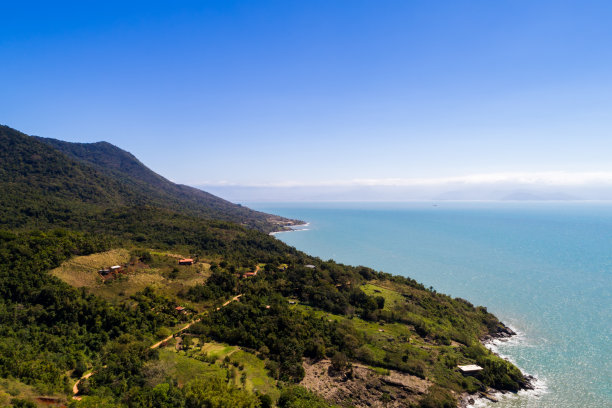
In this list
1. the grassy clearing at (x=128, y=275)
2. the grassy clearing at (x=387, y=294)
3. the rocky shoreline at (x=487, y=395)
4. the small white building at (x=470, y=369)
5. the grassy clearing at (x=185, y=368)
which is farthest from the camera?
the grassy clearing at (x=387, y=294)

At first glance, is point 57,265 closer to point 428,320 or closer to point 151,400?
point 151,400

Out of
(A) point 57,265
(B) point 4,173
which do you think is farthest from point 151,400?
(B) point 4,173

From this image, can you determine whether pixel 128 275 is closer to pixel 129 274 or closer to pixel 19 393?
pixel 129 274

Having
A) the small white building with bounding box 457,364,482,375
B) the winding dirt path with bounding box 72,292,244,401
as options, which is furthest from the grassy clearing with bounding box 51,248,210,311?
the small white building with bounding box 457,364,482,375

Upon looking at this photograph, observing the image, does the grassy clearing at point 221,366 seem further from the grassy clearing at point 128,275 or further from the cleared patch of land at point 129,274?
the cleared patch of land at point 129,274

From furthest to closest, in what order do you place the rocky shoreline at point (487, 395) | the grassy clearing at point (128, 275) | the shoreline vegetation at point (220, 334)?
the grassy clearing at point (128, 275) < the rocky shoreline at point (487, 395) < the shoreline vegetation at point (220, 334)

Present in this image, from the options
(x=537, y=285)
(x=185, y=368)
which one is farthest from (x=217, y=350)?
(x=537, y=285)

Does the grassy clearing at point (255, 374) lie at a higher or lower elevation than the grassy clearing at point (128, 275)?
lower

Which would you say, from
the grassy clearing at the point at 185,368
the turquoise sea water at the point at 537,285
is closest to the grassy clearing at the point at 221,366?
the grassy clearing at the point at 185,368
